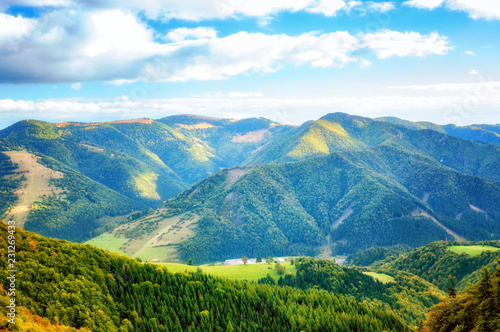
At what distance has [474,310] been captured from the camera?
64.0 m

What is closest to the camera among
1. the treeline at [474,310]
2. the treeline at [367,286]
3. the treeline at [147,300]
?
the treeline at [474,310]

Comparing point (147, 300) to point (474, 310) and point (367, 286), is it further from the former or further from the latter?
point (367, 286)

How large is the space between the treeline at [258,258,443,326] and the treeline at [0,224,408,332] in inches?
2145

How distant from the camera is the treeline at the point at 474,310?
59.4 metres

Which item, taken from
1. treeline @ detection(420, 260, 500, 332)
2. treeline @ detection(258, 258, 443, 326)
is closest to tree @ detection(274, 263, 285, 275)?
treeline @ detection(258, 258, 443, 326)

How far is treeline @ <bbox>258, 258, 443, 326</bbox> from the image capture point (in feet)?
529

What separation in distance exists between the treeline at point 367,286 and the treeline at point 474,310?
96.0 meters

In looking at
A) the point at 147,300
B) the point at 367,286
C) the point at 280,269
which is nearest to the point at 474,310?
the point at 147,300

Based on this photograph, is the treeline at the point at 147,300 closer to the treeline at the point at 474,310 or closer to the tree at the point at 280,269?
the treeline at the point at 474,310

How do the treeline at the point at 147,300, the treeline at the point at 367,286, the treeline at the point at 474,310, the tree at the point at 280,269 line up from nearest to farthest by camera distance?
1. the treeline at the point at 474,310
2. the treeline at the point at 147,300
3. the treeline at the point at 367,286
4. the tree at the point at 280,269

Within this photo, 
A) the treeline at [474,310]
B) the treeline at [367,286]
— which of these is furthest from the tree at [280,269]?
the treeline at [474,310]

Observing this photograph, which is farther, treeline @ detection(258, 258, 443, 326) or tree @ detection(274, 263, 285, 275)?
tree @ detection(274, 263, 285, 275)

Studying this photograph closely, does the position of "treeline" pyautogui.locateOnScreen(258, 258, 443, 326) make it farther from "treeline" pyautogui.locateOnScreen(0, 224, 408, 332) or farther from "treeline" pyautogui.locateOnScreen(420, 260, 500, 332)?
"treeline" pyautogui.locateOnScreen(420, 260, 500, 332)

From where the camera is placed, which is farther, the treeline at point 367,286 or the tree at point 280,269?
the tree at point 280,269
